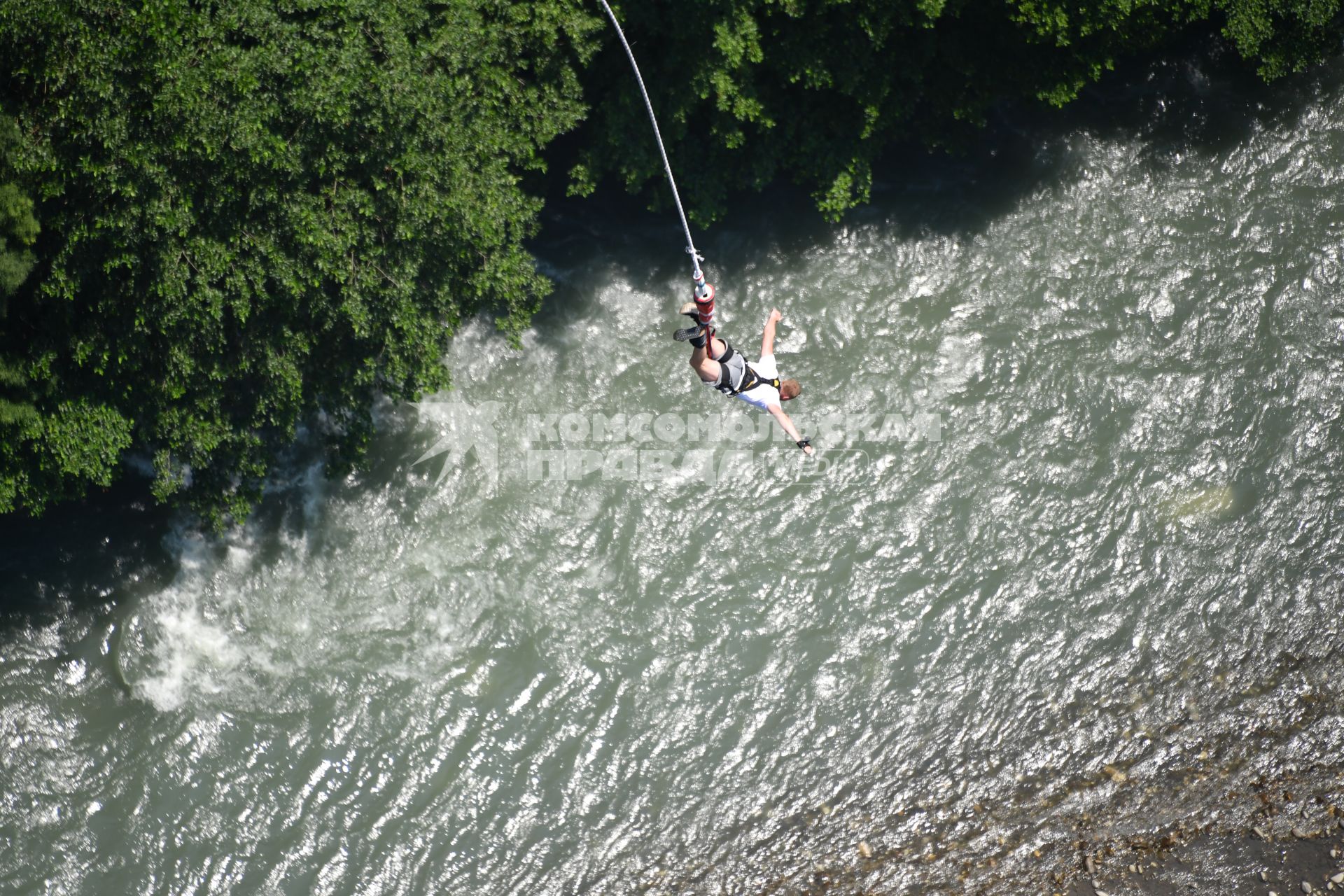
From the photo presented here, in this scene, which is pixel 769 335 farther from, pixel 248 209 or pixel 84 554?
pixel 84 554

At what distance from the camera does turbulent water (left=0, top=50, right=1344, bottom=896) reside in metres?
15.8

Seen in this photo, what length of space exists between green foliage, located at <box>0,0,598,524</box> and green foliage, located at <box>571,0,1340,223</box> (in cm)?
139

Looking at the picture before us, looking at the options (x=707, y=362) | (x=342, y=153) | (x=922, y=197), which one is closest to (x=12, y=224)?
(x=342, y=153)

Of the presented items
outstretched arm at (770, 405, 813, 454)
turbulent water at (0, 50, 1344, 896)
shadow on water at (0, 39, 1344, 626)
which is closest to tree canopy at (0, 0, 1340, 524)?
shadow on water at (0, 39, 1344, 626)

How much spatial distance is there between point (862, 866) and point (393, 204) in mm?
11649

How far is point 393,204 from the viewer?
14352mm

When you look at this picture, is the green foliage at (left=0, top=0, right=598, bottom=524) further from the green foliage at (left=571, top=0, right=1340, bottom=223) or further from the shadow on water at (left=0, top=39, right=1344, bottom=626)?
the shadow on water at (left=0, top=39, right=1344, bottom=626)

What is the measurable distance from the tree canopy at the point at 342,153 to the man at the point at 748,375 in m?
3.87

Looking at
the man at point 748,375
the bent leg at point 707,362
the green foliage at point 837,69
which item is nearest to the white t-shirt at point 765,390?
the man at point 748,375

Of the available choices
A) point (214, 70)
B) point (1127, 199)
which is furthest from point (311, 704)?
point (1127, 199)

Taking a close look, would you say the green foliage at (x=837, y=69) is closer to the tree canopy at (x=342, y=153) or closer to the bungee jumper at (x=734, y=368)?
the tree canopy at (x=342, y=153)

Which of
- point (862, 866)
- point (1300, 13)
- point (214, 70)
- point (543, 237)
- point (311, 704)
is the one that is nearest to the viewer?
point (214, 70)

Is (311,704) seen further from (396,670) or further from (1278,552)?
(1278,552)

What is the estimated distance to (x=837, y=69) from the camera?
654 inches
